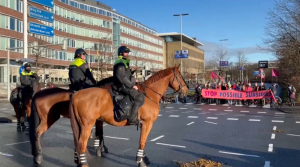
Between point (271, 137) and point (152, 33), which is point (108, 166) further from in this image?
point (152, 33)

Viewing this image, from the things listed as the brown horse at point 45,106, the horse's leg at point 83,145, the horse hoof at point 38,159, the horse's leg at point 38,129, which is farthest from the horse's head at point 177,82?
the horse hoof at point 38,159

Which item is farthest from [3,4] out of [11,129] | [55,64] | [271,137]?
[271,137]

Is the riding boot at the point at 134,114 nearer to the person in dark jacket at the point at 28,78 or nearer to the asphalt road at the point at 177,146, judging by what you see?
the asphalt road at the point at 177,146

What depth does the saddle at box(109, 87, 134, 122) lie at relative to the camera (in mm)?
6594

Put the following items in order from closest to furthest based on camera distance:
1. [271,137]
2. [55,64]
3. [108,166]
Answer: [108,166] → [271,137] → [55,64]

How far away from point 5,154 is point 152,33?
3977 inches

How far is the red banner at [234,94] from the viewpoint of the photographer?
24169 millimetres

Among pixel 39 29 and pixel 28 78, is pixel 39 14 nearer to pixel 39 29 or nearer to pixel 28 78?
pixel 39 29

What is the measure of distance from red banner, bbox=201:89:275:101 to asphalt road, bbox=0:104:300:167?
11.5 m

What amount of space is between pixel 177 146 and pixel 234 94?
58.0ft

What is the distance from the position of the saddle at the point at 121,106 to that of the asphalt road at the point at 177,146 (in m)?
1.25

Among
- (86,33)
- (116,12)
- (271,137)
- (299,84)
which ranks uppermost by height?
(116,12)

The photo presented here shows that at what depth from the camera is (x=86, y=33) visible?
72812 millimetres

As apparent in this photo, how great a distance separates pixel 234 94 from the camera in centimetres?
2550
